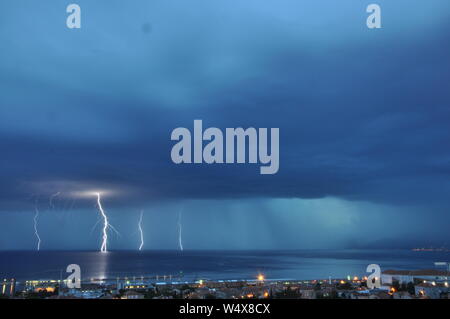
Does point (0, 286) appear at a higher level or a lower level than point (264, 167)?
lower

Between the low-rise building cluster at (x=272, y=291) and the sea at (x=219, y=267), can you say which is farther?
the sea at (x=219, y=267)

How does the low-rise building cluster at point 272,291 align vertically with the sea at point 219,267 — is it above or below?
above

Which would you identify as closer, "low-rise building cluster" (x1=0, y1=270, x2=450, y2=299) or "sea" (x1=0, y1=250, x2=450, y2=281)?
"low-rise building cluster" (x1=0, y1=270, x2=450, y2=299)

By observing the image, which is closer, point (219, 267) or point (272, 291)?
point (272, 291)

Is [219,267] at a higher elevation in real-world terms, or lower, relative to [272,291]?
lower

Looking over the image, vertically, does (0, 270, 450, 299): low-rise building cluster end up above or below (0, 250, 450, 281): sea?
above

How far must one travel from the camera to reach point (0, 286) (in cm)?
648
